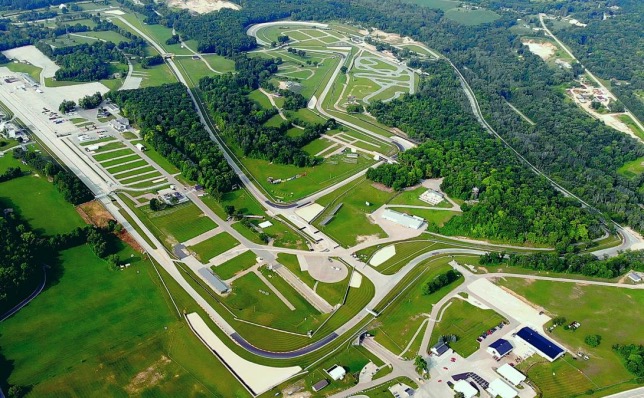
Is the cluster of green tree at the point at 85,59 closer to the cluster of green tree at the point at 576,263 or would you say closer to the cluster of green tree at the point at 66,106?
the cluster of green tree at the point at 66,106

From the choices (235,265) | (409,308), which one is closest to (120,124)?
(235,265)

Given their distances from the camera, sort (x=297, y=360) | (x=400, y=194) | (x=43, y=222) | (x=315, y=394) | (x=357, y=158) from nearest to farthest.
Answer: (x=315, y=394), (x=297, y=360), (x=43, y=222), (x=400, y=194), (x=357, y=158)

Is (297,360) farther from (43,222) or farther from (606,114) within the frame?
(606,114)

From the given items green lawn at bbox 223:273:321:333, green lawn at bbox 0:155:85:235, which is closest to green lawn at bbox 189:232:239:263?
green lawn at bbox 223:273:321:333

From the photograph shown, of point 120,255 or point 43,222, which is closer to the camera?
point 120,255

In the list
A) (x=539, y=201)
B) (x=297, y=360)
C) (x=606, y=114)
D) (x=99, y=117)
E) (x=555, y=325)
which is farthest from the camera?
(x=606, y=114)

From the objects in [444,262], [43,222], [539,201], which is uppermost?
[539,201]

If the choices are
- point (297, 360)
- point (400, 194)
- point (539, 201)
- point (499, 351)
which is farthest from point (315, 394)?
point (539, 201)

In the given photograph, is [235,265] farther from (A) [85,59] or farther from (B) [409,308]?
(A) [85,59]

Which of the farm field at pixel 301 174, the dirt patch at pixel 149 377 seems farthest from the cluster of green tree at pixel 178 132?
the dirt patch at pixel 149 377
